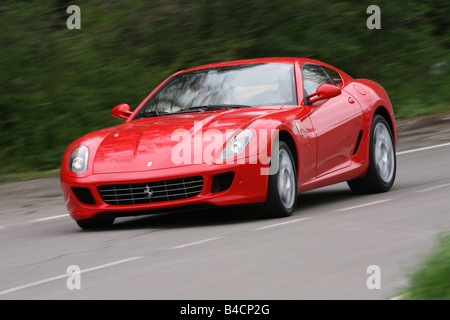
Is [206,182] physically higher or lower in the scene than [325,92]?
lower

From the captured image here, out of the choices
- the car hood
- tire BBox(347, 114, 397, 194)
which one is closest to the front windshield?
the car hood

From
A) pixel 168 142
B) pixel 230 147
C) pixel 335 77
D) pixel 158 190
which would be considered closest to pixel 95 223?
pixel 158 190

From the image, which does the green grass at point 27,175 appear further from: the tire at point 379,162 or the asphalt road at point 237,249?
the tire at point 379,162

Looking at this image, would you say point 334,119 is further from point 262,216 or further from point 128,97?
point 128,97

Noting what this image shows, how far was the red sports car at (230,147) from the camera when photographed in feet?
25.6

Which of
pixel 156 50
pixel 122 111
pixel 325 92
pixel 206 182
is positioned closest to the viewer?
pixel 206 182

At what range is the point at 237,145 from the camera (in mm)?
7812

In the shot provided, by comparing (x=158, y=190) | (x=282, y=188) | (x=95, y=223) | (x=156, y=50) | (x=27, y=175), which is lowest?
(x=27, y=175)

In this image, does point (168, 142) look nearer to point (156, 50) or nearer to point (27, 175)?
point (27, 175)

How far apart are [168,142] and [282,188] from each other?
103 centimetres

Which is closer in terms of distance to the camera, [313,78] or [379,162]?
[313,78]

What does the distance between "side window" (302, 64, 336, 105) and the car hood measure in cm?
77

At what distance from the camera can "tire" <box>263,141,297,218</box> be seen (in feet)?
25.9

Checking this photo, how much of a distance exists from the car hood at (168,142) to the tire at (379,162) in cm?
154
